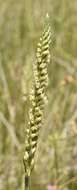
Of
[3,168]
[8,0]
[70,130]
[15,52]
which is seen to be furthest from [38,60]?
[8,0]

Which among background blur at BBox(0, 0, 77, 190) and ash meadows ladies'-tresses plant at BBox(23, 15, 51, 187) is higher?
background blur at BBox(0, 0, 77, 190)

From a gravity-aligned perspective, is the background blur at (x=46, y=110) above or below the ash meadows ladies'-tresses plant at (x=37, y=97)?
above

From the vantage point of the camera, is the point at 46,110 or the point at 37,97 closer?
the point at 37,97

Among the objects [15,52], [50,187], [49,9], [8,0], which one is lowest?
[50,187]

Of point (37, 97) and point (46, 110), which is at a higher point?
point (46, 110)

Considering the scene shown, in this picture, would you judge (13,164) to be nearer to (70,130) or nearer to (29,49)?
(70,130)
